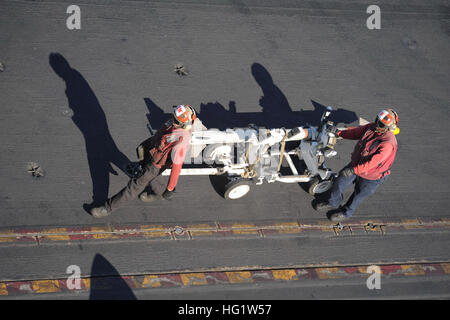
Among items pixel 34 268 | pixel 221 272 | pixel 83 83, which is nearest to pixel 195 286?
pixel 221 272

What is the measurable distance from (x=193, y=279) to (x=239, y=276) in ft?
2.70

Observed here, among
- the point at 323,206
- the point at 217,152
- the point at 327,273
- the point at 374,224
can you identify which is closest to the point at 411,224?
the point at 374,224

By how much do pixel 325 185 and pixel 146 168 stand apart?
11.8 feet

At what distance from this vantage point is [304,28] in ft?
39.5

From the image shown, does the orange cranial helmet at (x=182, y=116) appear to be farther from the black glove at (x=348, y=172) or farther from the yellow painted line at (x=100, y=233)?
the black glove at (x=348, y=172)

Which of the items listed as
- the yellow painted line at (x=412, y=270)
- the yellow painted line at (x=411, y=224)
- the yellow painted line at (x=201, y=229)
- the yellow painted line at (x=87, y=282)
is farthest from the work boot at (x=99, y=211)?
the yellow painted line at (x=411, y=224)

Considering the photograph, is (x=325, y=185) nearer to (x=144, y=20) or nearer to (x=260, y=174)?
(x=260, y=174)

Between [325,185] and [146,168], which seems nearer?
[146,168]

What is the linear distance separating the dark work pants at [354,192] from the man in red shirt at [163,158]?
3.06 meters

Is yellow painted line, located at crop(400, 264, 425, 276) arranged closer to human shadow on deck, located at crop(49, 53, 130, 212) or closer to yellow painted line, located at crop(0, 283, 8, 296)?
human shadow on deck, located at crop(49, 53, 130, 212)

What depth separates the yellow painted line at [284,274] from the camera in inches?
317

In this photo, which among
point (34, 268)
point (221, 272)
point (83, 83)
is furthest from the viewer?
point (83, 83)

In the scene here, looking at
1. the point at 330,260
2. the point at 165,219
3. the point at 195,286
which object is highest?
the point at 165,219

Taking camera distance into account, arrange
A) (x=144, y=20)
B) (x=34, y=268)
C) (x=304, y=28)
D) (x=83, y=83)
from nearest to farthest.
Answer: (x=34, y=268) → (x=83, y=83) → (x=144, y=20) → (x=304, y=28)
